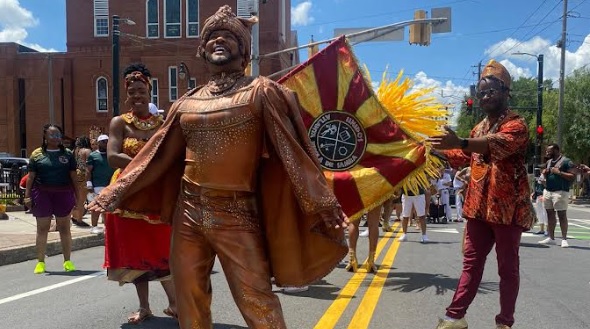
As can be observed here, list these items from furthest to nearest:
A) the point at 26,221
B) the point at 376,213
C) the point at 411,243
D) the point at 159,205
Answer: the point at 26,221 < the point at 411,243 < the point at 376,213 < the point at 159,205

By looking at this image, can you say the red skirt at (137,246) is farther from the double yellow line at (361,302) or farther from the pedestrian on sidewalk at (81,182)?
the pedestrian on sidewalk at (81,182)

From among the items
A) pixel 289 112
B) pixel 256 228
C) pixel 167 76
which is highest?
pixel 167 76

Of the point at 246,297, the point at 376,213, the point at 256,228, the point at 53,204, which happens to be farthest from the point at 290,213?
the point at 53,204

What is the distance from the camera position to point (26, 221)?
1290cm

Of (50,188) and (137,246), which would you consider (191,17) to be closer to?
(50,188)

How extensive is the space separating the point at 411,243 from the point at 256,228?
8313 mm

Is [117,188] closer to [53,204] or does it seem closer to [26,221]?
[53,204]

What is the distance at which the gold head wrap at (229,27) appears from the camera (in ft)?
10.2

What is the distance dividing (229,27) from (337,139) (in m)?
2.82

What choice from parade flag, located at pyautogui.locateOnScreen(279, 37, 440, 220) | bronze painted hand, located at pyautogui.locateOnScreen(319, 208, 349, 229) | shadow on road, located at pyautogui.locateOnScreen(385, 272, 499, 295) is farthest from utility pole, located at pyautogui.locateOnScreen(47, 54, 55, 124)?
bronze painted hand, located at pyautogui.locateOnScreen(319, 208, 349, 229)

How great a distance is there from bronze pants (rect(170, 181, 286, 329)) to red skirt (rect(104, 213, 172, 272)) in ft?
4.89

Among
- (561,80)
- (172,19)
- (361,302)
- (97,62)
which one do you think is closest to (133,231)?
(361,302)

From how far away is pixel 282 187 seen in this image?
310 centimetres

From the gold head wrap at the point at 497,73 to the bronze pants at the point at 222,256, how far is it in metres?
2.30
